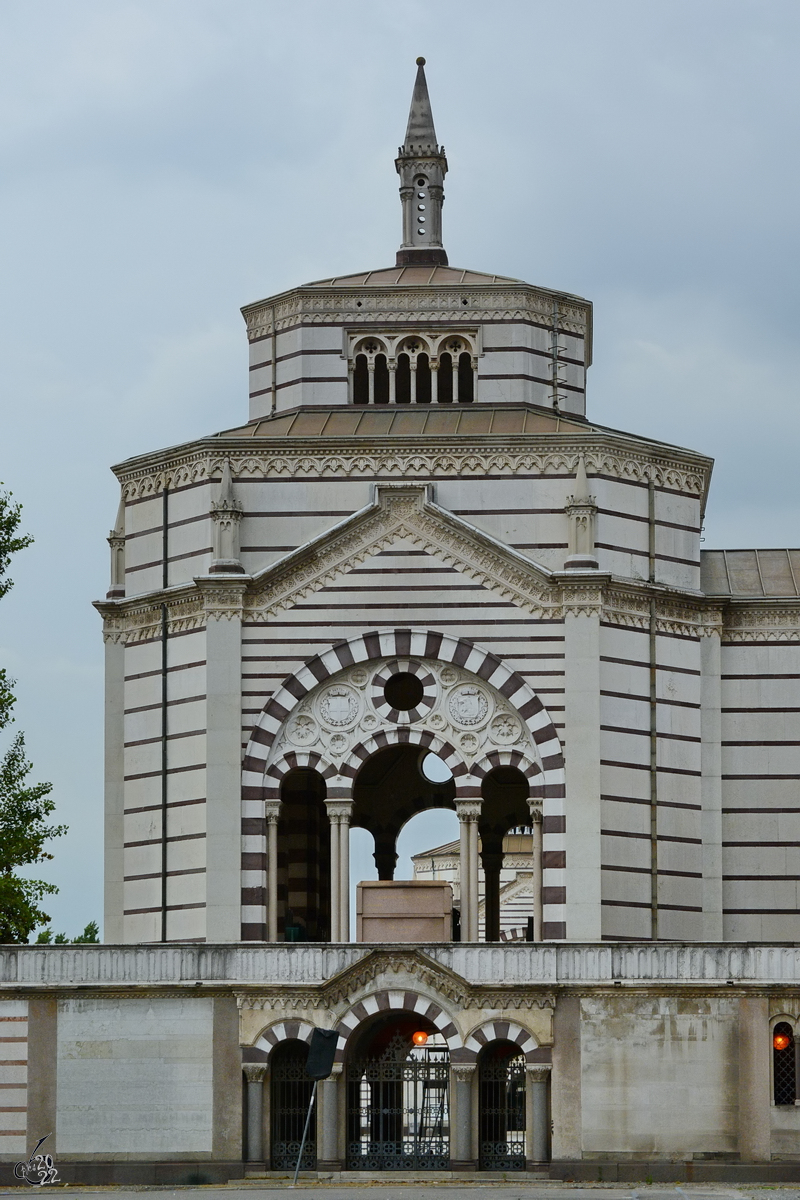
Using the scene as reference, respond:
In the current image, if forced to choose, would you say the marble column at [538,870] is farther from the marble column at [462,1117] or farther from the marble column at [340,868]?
the marble column at [462,1117]

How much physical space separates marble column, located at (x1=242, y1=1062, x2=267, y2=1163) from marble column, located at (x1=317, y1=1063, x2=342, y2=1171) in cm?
98

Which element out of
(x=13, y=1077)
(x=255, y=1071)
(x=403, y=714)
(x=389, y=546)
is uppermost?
(x=389, y=546)

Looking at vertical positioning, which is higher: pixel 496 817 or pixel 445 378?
pixel 445 378

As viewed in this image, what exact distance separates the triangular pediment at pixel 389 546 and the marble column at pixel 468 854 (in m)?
4.12

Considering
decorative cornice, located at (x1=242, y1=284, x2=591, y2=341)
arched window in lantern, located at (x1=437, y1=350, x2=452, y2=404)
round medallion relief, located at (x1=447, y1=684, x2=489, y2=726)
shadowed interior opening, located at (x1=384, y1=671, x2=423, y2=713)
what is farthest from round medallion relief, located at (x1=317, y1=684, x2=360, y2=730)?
decorative cornice, located at (x1=242, y1=284, x2=591, y2=341)

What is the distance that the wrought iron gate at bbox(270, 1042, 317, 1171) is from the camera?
138ft

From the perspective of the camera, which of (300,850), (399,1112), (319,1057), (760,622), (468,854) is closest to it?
(319,1057)

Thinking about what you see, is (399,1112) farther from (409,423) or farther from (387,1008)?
(409,423)

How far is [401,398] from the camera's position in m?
51.9

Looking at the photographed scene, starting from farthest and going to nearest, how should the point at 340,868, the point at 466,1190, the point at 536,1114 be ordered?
the point at 340,868, the point at 536,1114, the point at 466,1190

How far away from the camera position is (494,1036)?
137ft

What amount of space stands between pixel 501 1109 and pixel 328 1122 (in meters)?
Answer: 3.01

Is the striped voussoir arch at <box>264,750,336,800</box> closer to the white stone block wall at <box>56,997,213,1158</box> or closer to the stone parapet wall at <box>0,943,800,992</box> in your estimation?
the stone parapet wall at <box>0,943,800,992</box>

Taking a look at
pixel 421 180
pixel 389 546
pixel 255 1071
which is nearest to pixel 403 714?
pixel 389 546
